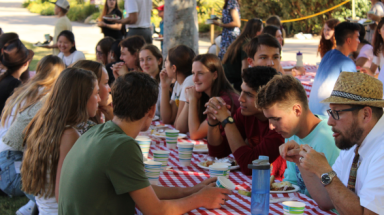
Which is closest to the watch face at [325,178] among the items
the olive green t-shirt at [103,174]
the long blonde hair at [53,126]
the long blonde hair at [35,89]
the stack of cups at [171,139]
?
the olive green t-shirt at [103,174]

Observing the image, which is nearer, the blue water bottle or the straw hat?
the straw hat

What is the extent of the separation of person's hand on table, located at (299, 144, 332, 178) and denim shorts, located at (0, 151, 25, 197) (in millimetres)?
2608

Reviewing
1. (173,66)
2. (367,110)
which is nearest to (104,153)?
(367,110)

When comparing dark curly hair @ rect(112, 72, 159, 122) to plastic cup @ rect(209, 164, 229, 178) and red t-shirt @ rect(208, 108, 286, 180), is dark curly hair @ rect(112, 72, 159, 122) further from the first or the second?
red t-shirt @ rect(208, 108, 286, 180)

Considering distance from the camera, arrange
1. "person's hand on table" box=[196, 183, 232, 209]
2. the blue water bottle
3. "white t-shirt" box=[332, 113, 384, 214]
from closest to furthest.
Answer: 1. "white t-shirt" box=[332, 113, 384, 214]
2. the blue water bottle
3. "person's hand on table" box=[196, 183, 232, 209]

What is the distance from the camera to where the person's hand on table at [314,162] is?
6.34ft

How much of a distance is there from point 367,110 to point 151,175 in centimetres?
133

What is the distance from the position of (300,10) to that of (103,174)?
19.6 metres

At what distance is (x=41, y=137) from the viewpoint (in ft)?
8.38

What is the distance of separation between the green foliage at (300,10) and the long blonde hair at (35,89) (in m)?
17.2

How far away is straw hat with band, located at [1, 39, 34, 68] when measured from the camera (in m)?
4.85

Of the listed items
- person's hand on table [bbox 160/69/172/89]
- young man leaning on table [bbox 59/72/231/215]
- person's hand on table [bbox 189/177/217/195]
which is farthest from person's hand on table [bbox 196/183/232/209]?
person's hand on table [bbox 160/69/172/89]

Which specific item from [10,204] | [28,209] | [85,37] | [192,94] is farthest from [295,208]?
[85,37]

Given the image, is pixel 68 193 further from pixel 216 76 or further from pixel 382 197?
pixel 216 76
